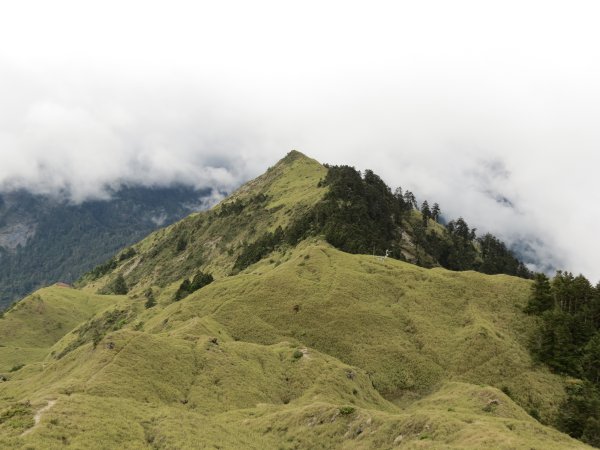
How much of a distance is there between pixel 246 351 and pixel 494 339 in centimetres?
5117

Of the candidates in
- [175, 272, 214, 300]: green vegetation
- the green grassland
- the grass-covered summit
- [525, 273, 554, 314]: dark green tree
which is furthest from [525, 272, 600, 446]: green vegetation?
[175, 272, 214, 300]: green vegetation

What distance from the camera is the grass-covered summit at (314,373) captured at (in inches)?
1928

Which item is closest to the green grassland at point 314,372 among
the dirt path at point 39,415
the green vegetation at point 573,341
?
the dirt path at point 39,415

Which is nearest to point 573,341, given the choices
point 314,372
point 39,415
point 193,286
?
point 314,372

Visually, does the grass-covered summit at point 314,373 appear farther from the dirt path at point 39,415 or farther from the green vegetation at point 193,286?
the green vegetation at point 193,286

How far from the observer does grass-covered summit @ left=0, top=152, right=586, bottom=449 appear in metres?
49.0

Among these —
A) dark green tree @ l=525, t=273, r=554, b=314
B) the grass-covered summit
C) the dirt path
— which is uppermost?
dark green tree @ l=525, t=273, r=554, b=314

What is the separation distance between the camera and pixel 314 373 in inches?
3078

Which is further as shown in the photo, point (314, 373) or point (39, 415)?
point (314, 373)

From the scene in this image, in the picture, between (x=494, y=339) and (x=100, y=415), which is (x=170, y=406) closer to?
(x=100, y=415)

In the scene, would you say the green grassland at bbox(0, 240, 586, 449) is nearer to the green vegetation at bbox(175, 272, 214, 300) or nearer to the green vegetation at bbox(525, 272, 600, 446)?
the green vegetation at bbox(525, 272, 600, 446)

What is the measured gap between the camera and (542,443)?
44.4 meters

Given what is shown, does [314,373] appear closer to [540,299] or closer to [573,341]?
[573,341]

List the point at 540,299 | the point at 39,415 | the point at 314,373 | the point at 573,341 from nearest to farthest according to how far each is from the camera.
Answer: the point at 39,415, the point at 314,373, the point at 573,341, the point at 540,299
